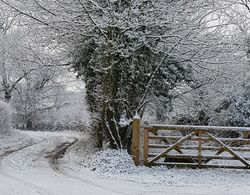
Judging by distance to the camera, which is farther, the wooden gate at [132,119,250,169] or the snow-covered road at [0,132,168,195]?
the wooden gate at [132,119,250,169]

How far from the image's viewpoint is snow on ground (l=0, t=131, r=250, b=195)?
8.63 meters

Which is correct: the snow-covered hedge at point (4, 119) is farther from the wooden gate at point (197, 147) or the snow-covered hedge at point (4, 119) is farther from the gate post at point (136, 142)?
the wooden gate at point (197, 147)

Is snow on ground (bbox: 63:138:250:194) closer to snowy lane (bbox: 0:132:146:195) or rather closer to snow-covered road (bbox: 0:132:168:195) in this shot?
snow-covered road (bbox: 0:132:168:195)

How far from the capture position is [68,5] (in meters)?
12.9

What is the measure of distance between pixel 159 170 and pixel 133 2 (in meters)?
5.12

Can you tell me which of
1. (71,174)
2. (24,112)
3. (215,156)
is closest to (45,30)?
(71,174)

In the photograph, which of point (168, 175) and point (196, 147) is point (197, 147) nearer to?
point (196, 147)

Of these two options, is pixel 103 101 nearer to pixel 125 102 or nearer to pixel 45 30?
pixel 125 102

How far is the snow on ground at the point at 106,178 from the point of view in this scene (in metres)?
8.63

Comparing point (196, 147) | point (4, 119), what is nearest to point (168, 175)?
point (196, 147)

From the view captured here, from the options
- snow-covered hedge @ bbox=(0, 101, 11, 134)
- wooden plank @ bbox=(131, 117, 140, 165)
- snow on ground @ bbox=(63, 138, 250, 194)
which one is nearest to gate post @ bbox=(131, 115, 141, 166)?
wooden plank @ bbox=(131, 117, 140, 165)

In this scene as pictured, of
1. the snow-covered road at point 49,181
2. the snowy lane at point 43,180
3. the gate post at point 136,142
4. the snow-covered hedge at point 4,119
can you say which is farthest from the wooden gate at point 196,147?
the snow-covered hedge at point 4,119

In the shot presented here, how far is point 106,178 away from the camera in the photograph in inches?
406

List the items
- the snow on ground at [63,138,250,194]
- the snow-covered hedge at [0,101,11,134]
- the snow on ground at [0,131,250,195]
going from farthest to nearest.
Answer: the snow-covered hedge at [0,101,11,134]
the snow on ground at [63,138,250,194]
the snow on ground at [0,131,250,195]
